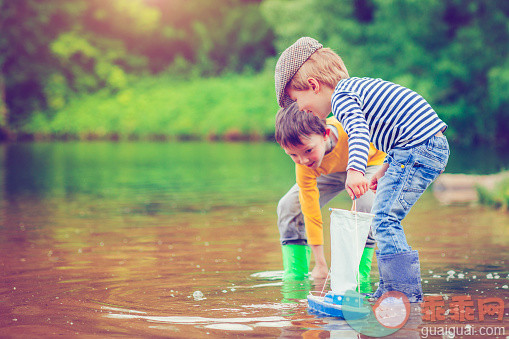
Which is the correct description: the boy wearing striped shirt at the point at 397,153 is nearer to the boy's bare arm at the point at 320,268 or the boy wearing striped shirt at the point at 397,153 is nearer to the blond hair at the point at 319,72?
the blond hair at the point at 319,72

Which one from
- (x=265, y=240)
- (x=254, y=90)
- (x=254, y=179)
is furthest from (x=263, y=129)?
(x=265, y=240)

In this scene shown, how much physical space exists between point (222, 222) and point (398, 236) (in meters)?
3.83

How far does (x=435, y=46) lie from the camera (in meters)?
22.9

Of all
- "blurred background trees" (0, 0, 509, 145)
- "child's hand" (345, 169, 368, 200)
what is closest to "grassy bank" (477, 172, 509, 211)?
"child's hand" (345, 169, 368, 200)

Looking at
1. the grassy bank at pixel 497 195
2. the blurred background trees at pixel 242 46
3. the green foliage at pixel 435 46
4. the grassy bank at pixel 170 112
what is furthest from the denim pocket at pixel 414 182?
the grassy bank at pixel 170 112

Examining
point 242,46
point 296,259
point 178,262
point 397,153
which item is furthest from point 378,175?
point 242,46

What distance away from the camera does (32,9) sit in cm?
3403

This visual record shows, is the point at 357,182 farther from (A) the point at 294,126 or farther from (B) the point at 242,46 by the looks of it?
(B) the point at 242,46

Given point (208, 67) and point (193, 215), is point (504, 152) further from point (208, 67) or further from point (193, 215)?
point (208, 67)

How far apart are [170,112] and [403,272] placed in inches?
1143

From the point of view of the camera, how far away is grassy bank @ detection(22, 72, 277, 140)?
29.4m

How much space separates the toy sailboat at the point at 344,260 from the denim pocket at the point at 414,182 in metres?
0.24

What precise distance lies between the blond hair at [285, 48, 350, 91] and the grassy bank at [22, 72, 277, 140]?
2415 cm

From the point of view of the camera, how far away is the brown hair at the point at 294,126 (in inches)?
158
